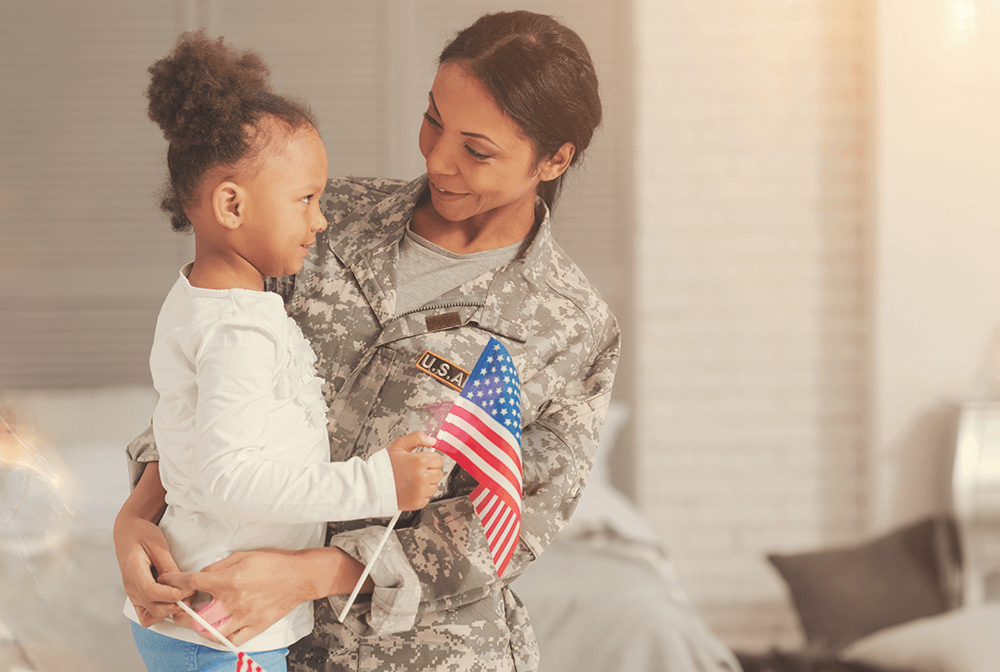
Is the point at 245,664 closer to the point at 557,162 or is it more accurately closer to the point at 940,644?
the point at 557,162

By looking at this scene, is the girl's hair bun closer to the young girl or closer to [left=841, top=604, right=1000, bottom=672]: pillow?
the young girl

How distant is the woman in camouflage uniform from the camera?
0.50m

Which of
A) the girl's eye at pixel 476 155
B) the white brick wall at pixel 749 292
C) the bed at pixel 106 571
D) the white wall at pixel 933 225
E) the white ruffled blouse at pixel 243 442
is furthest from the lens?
the white brick wall at pixel 749 292

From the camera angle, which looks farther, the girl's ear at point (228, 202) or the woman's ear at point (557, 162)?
the woman's ear at point (557, 162)

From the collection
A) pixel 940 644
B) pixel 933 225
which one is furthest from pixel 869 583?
pixel 933 225

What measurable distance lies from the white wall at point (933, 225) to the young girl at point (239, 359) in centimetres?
112

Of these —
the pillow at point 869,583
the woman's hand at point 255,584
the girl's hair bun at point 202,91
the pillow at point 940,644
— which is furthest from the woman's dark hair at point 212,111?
the pillow at point 940,644

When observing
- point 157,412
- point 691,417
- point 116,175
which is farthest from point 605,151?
point 157,412

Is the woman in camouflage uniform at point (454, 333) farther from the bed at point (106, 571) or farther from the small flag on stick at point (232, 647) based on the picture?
the bed at point (106, 571)

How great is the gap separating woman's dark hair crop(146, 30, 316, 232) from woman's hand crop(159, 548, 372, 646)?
0.21 m

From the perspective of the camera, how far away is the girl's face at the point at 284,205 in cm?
44

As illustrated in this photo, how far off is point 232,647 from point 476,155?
1.08 ft

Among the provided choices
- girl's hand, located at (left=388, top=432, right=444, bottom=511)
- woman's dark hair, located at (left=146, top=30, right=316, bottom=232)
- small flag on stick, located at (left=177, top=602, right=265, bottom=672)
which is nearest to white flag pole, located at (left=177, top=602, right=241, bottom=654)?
small flag on stick, located at (left=177, top=602, right=265, bottom=672)

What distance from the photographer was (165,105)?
45 cm
